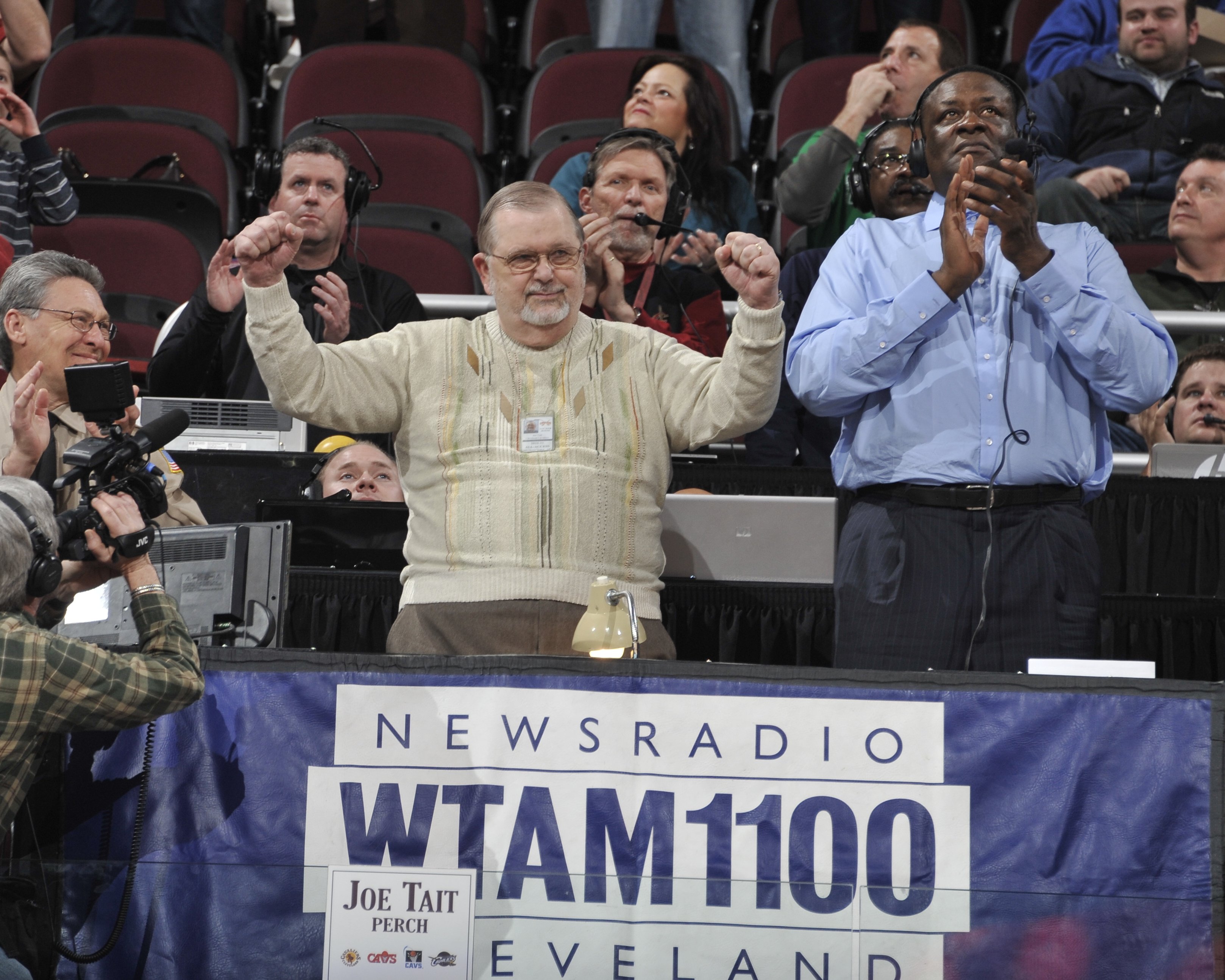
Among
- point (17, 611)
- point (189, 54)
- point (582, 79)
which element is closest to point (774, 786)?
point (17, 611)

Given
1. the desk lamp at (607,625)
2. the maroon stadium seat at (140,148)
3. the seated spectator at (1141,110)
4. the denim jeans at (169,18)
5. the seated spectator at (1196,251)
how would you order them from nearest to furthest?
1. the desk lamp at (607,625)
2. the seated spectator at (1196,251)
3. the seated spectator at (1141,110)
4. the maroon stadium seat at (140,148)
5. the denim jeans at (169,18)

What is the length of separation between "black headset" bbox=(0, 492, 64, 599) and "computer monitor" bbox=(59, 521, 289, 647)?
42cm

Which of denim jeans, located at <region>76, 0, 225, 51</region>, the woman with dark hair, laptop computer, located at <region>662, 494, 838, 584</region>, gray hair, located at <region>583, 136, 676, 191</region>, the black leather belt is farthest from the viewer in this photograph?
denim jeans, located at <region>76, 0, 225, 51</region>

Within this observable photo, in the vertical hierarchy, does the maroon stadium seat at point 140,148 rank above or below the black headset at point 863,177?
above

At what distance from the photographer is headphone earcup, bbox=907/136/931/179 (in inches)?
115

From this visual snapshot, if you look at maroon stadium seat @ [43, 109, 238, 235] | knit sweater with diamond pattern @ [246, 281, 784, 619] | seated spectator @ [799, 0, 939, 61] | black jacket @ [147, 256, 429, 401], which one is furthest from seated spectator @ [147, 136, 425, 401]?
seated spectator @ [799, 0, 939, 61]

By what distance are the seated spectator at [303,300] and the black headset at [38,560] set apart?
59.5 inches

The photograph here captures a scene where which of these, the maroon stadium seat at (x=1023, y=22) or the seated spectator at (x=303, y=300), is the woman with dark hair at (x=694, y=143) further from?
the maroon stadium seat at (x=1023, y=22)

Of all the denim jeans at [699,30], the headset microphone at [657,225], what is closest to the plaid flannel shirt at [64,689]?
the headset microphone at [657,225]

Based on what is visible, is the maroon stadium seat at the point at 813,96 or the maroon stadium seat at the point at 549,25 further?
the maroon stadium seat at the point at 549,25

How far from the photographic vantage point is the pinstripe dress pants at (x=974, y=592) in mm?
2580

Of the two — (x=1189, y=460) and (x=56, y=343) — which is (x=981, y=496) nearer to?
(x=1189, y=460)

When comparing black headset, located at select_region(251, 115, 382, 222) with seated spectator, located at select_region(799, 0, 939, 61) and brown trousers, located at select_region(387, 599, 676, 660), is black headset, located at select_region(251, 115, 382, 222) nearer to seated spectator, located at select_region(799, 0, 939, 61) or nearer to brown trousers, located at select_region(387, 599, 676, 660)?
brown trousers, located at select_region(387, 599, 676, 660)

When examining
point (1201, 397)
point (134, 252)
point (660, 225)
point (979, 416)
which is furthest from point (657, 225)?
point (134, 252)
